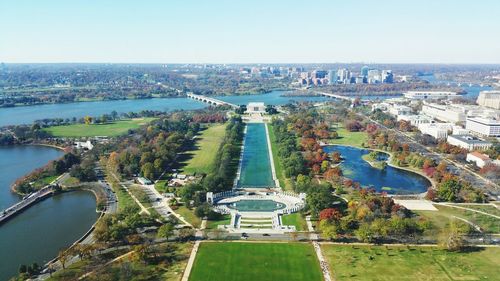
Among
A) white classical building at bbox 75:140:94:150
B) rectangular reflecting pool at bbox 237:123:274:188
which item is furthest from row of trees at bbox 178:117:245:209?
white classical building at bbox 75:140:94:150

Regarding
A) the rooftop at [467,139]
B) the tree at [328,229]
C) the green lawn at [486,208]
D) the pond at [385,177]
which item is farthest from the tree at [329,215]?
the rooftop at [467,139]

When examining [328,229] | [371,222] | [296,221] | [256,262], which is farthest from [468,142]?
[256,262]

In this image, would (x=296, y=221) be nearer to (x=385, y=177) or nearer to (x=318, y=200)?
(x=318, y=200)

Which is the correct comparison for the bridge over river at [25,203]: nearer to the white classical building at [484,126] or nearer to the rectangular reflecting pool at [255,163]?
the rectangular reflecting pool at [255,163]

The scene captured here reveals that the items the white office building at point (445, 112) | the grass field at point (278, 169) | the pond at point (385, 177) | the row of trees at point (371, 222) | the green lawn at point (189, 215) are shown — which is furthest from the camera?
the white office building at point (445, 112)

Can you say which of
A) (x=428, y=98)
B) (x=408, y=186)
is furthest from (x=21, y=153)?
(x=428, y=98)

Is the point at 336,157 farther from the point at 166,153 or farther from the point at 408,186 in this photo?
the point at 166,153
